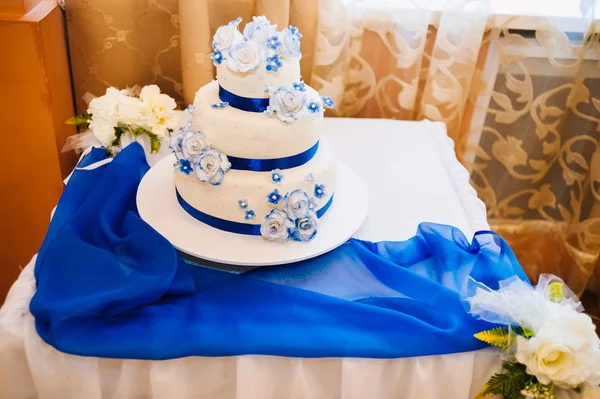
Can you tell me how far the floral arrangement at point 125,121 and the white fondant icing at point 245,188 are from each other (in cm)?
25

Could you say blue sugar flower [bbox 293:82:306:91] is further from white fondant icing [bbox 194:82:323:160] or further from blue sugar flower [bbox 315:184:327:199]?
blue sugar flower [bbox 315:184:327:199]

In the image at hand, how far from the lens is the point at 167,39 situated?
4.95ft

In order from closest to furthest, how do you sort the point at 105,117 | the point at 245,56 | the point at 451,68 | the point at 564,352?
1. the point at 564,352
2. the point at 245,56
3. the point at 105,117
4. the point at 451,68

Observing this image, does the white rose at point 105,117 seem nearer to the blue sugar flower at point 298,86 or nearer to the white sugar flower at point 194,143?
the white sugar flower at point 194,143

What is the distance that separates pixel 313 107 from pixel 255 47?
0.15m

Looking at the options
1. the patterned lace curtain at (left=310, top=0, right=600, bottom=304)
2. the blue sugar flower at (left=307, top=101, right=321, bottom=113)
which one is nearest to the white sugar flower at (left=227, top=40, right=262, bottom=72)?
Answer: the blue sugar flower at (left=307, top=101, right=321, bottom=113)

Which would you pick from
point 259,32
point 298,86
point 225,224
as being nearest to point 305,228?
point 225,224

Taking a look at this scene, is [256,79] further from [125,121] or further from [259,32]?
[125,121]

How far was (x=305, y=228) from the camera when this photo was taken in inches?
38.9

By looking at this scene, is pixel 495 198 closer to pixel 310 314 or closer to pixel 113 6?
pixel 310 314

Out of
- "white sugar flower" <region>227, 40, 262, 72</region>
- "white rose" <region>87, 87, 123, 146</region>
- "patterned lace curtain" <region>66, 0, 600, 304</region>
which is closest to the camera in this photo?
"white sugar flower" <region>227, 40, 262, 72</region>

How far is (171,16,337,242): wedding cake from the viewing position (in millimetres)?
938

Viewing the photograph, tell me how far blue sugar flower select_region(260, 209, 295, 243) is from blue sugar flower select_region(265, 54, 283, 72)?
240mm

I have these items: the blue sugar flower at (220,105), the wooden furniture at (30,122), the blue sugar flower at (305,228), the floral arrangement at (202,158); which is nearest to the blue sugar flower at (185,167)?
the floral arrangement at (202,158)
